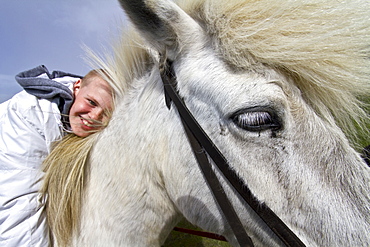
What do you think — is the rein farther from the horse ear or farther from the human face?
the human face

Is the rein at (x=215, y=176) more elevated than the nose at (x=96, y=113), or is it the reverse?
the nose at (x=96, y=113)

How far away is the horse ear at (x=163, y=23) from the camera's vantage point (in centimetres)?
100

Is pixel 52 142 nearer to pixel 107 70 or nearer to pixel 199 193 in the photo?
pixel 107 70

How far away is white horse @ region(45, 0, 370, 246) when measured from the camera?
3.02 ft

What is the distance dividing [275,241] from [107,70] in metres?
1.40

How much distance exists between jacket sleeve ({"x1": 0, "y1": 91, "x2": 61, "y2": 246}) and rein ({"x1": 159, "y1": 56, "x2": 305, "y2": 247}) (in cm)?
92

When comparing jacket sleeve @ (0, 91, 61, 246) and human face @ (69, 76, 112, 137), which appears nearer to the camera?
jacket sleeve @ (0, 91, 61, 246)

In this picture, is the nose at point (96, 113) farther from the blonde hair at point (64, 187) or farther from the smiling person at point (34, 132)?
the blonde hair at point (64, 187)

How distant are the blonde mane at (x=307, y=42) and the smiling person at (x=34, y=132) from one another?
0.94 m

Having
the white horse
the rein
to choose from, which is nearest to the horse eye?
the white horse

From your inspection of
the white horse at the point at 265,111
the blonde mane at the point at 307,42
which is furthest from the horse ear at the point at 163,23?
the blonde mane at the point at 307,42

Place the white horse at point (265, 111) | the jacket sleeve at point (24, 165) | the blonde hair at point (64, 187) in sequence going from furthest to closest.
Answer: the blonde hair at point (64, 187), the jacket sleeve at point (24, 165), the white horse at point (265, 111)

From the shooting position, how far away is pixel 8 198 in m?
1.32

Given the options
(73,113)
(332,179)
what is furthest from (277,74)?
(73,113)
